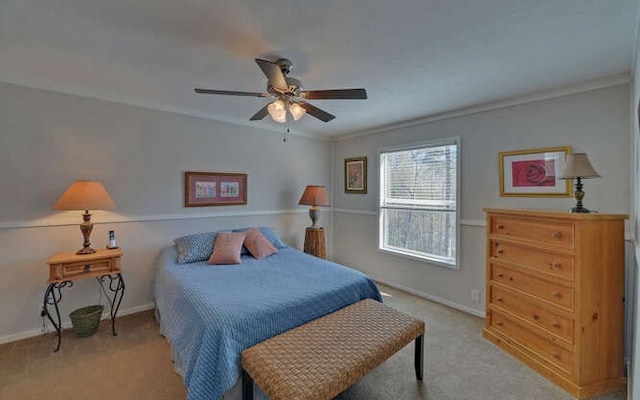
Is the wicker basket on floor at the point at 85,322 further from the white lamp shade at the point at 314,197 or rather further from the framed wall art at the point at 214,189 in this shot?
the white lamp shade at the point at 314,197

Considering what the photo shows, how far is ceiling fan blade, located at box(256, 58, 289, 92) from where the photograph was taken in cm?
162

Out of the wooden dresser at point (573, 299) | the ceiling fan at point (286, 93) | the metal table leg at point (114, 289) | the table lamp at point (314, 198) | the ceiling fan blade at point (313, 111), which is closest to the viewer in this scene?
the ceiling fan at point (286, 93)

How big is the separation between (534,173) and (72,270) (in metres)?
4.35

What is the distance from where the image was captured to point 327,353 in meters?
1.64

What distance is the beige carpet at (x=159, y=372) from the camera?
1.92 m

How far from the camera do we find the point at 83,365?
2.19 metres

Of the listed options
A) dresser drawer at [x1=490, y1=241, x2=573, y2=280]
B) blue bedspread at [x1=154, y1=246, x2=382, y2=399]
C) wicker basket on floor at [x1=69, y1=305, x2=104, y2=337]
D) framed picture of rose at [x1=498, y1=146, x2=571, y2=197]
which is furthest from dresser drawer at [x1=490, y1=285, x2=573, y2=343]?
wicker basket on floor at [x1=69, y1=305, x2=104, y2=337]

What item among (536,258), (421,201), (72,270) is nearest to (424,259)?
(421,201)

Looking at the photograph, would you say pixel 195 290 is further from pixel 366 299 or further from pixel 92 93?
pixel 92 93

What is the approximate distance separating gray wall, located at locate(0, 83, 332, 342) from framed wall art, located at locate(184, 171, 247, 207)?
77 millimetres

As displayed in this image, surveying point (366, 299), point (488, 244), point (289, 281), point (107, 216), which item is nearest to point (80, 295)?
point (107, 216)

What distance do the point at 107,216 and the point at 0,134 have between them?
3.43ft

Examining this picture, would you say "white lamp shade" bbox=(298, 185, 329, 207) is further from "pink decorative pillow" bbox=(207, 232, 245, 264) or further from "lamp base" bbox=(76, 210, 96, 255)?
"lamp base" bbox=(76, 210, 96, 255)

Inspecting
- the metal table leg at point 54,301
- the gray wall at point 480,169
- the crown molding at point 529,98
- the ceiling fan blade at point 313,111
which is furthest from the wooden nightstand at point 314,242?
the metal table leg at point 54,301
